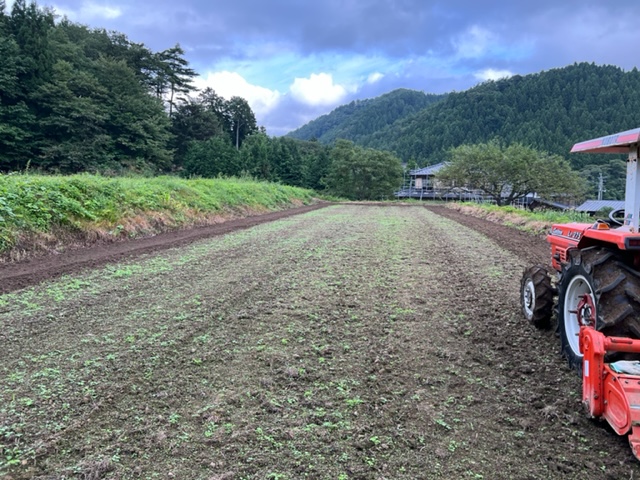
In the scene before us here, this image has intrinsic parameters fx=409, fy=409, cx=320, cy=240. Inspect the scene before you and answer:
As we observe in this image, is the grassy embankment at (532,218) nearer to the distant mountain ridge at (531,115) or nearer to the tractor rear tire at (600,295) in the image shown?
the tractor rear tire at (600,295)

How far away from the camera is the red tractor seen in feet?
7.82

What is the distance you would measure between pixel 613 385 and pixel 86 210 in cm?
1064

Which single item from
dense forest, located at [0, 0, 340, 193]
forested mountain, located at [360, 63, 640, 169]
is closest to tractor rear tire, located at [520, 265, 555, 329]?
dense forest, located at [0, 0, 340, 193]

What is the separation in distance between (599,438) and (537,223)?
14.3m

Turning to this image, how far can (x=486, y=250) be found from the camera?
9703 mm

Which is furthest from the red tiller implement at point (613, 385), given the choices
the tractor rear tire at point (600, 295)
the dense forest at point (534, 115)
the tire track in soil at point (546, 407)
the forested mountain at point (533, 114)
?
the forested mountain at point (533, 114)

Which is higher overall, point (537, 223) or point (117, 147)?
point (117, 147)

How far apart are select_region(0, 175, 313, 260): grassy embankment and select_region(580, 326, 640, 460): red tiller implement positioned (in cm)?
880

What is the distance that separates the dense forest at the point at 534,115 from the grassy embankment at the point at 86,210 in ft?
191

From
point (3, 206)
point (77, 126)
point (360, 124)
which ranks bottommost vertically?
point (3, 206)

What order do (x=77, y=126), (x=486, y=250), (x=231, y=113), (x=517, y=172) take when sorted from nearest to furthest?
(x=486, y=250) → (x=77, y=126) → (x=517, y=172) → (x=231, y=113)

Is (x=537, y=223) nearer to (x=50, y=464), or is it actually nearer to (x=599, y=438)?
(x=599, y=438)

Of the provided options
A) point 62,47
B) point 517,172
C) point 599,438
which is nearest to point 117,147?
point 62,47

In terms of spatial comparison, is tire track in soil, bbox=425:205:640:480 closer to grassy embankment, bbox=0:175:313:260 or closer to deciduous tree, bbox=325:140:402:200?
grassy embankment, bbox=0:175:313:260
